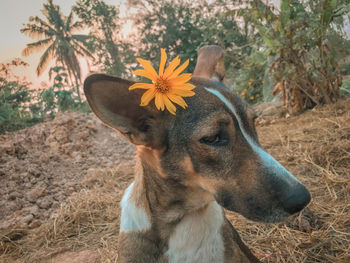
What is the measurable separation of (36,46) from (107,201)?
1143 inches

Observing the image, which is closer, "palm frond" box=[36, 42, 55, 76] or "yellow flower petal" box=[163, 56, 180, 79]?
"yellow flower petal" box=[163, 56, 180, 79]

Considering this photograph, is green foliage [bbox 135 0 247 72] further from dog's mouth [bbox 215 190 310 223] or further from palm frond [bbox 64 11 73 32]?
dog's mouth [bbox 215 190 310 223]

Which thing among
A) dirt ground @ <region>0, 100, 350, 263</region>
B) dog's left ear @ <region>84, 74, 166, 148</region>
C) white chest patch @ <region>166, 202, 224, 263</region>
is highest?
dog's left ear @ <region>84, 74, 166, 148</region>

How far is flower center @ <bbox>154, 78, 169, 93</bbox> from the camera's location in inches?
69.6

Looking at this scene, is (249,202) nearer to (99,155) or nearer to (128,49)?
(99,155)

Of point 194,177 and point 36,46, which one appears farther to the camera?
point 36,46


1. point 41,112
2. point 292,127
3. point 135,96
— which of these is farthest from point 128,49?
point 135,96

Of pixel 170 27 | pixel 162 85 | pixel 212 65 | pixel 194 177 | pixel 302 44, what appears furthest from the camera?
pixel 170 27

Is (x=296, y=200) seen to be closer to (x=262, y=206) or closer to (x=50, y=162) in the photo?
(x=262, y=206)

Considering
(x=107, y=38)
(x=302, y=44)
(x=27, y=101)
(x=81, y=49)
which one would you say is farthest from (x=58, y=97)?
(x=81, y=49)

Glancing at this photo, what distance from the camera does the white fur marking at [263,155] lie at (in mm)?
1753

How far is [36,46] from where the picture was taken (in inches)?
1111

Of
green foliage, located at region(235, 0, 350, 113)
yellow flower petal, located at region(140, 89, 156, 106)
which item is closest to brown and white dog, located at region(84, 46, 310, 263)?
yellow flower petal, located at region(140, 89, 156, 106)

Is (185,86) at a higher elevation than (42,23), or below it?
below
